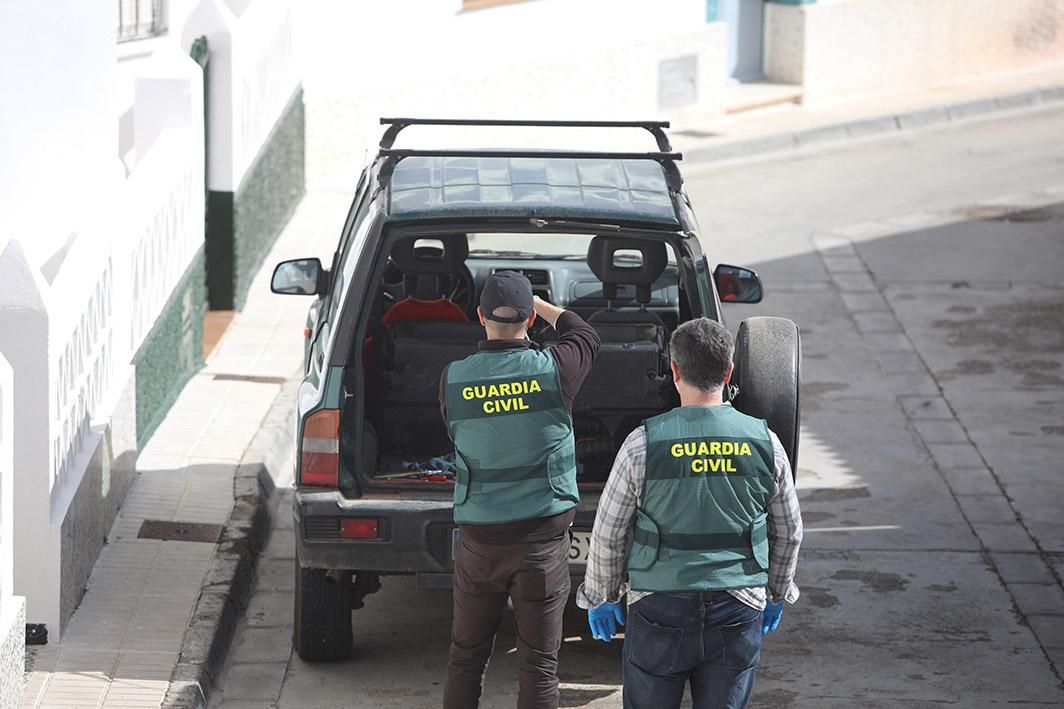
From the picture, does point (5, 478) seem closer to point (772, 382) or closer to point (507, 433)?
point (507, 433)

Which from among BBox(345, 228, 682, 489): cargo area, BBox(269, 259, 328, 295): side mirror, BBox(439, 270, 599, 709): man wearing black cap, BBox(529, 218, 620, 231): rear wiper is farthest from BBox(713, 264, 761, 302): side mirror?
BBox(439, 270, 599, 709): man wearing black cap

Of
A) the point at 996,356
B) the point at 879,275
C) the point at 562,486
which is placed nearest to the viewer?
the point at 562,486

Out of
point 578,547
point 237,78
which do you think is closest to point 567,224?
point 578,547

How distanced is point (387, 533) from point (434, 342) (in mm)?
1029

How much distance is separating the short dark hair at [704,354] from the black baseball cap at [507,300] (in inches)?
32.5

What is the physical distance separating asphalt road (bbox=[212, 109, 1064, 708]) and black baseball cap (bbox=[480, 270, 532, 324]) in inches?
69.2

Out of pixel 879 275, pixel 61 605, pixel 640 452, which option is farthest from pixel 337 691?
pixel 879 275

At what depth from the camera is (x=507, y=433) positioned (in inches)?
223

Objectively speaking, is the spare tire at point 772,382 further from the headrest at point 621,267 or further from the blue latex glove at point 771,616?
the blue latex glove at point 771,616

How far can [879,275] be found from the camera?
13656mm

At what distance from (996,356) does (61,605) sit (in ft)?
22.8

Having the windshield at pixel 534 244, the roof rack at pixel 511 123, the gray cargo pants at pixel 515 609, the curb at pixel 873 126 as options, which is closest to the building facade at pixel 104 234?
the roof rack at pixel 511 123

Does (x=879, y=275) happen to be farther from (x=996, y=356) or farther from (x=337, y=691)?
(x=337, y=691)

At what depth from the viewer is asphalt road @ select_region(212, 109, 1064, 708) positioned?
6969 mm
